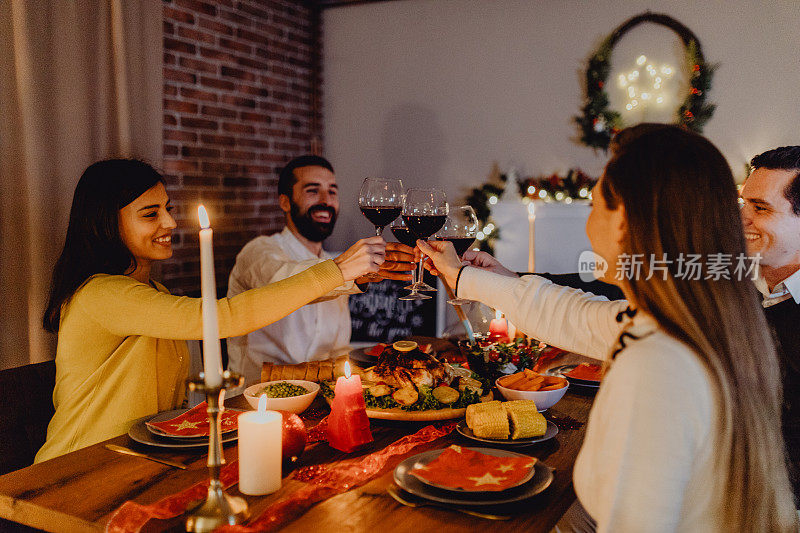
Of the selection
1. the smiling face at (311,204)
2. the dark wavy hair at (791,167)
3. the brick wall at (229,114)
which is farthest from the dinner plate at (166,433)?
the brick wall at (229,114)

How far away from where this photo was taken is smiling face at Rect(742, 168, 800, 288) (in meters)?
1.76

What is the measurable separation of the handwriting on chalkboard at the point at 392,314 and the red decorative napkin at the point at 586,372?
178cm

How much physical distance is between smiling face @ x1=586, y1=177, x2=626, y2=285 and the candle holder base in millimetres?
727

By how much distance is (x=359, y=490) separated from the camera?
1221 mm

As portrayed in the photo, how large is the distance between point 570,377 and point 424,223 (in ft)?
2.10

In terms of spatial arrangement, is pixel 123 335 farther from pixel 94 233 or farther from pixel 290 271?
pixel 290 271

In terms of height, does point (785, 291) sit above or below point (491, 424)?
above

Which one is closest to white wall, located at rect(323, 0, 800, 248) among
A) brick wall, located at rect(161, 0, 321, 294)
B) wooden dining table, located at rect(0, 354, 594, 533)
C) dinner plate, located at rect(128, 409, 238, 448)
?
brick wall, located at rect(161, 0, 321, 294)

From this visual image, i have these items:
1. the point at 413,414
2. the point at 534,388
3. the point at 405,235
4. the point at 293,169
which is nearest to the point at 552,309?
the point at 534,388

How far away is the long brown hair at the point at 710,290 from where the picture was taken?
3.24ft

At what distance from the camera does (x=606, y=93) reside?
396cm

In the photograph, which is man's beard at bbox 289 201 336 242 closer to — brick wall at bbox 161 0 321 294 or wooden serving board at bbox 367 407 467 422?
brick wall at bbox 161 0 321 294

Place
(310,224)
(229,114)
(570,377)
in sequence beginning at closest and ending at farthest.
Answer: (570,377), (310,224), (229,114)

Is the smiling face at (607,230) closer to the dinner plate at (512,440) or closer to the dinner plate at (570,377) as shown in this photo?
the dinner plate at (512,440)
